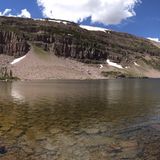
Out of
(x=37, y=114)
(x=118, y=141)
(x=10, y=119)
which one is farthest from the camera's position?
(x=37, y=114)

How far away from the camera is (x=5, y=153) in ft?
79.0

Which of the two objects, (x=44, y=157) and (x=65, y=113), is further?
(x=65, y=113)

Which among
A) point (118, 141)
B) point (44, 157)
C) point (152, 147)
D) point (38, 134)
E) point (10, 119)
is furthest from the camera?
point (10, 119)

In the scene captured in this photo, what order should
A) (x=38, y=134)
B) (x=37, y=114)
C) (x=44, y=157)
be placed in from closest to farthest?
1. (x=44, y=157)
2. (x=38, y=134)
3. (x=37, y=114)

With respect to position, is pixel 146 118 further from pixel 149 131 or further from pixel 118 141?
pixel 118 141

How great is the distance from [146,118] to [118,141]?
1392cm

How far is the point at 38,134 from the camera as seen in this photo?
30953 millimetres

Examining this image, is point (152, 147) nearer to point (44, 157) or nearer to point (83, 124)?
point (44, 157)

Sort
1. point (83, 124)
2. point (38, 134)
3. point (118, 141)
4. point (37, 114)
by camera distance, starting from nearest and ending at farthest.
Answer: point (118, 141) → point (38, 134) → point (83, 124) → point (37, 114)

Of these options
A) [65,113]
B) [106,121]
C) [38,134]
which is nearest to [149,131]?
[106,121]

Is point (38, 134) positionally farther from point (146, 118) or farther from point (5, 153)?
point (146, 118)

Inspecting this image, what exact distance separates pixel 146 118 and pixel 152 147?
50.8ft

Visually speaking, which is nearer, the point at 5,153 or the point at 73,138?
the point at 5,153

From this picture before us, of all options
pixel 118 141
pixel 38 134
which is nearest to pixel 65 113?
pixel 38 134
